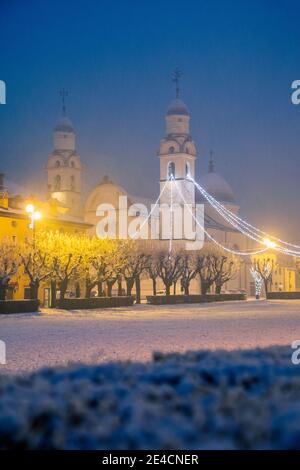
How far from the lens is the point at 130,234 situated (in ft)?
323

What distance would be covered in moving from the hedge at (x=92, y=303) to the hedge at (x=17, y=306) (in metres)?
5.12

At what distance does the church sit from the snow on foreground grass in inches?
3404

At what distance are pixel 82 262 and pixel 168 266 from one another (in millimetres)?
16686

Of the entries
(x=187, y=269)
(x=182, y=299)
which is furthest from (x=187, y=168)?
(x=182, y=299)

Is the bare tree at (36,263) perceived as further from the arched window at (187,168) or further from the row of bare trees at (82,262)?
the arched window at (187,168)

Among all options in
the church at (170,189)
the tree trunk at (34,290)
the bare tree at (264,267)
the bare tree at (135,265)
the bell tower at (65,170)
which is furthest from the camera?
the bell tower at (65,170)

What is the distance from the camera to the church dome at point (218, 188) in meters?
133

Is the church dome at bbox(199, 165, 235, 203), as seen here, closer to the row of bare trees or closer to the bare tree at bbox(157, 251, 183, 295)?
the row of bare trees

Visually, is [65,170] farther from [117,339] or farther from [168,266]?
[117,339]

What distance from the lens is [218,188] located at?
134375 mm

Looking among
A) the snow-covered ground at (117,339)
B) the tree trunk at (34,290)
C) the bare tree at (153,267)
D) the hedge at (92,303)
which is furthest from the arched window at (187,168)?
the snow-covered ground at (117,339)

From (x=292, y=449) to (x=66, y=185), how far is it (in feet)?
373

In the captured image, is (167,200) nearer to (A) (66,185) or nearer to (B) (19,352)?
(A) (66,185)
